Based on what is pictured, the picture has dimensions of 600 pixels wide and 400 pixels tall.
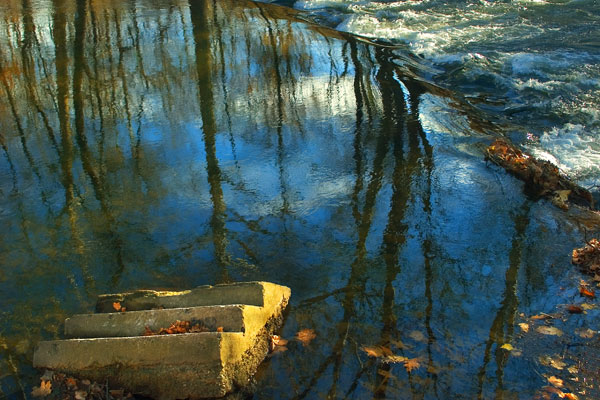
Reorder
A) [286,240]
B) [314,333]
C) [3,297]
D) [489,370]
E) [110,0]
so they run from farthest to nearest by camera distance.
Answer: [110,0] < [286,240] < [3,297] < [314,333] < [489,370]

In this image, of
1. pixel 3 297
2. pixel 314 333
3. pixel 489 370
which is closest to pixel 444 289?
pixel 489 370

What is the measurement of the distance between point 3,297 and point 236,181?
10.3 ft

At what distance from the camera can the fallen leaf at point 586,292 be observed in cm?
554

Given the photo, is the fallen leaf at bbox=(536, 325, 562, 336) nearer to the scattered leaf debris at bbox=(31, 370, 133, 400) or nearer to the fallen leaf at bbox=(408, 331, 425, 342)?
the fallen leaf at bbox=(408, 331, 425, 342)

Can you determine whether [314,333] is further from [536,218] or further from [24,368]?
[536,218]

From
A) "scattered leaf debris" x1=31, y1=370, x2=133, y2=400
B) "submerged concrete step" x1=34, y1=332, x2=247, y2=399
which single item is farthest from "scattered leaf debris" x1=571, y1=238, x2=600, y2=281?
"scattered leaf debris" x1=31, y1=370, x2=133, y2=400

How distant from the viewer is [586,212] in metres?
7.04

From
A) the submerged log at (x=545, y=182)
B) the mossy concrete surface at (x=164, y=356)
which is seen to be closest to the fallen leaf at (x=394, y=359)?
the mossy concrete surface at (x=164, y=356)

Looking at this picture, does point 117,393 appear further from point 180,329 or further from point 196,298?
point 196,298

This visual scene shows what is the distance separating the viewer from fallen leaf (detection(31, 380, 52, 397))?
4.34 m

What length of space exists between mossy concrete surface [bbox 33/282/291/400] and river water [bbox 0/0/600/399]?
39cm

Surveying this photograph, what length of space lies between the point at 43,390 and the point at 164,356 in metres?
1.03

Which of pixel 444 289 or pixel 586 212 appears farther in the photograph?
pixel 586 212

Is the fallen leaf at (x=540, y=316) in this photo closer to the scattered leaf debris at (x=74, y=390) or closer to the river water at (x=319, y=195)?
the river water at (x=319, y=195)
